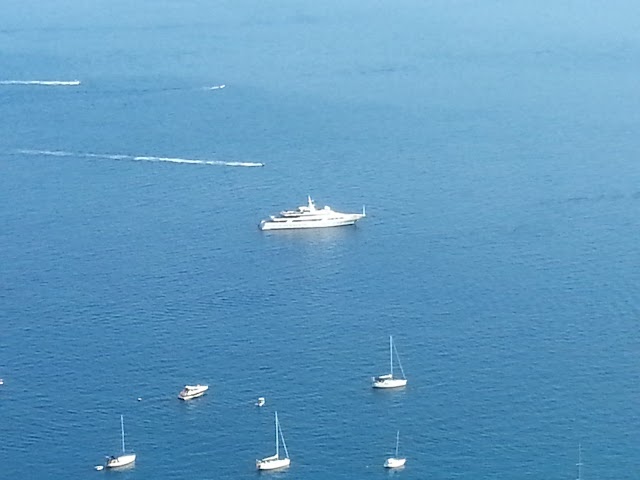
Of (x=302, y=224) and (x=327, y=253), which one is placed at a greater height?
(x=302, y=224)

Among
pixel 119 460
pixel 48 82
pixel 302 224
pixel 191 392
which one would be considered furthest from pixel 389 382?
pixel 48 82

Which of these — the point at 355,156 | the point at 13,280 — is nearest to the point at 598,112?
the point at 355,156

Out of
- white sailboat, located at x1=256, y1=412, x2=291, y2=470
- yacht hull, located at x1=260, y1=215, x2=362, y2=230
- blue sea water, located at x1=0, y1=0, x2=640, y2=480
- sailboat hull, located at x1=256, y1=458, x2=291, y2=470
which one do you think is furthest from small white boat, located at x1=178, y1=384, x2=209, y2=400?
yacht hull, located at x1=260, y1=215, x2=362, y2=230

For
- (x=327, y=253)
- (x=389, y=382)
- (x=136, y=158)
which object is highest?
(x=136, y=158)

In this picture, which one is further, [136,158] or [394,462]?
[136,158]

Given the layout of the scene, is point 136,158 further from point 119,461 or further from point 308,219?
point 119,461

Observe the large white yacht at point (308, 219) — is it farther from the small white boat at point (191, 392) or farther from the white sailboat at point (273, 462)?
the white sailboat at point (273, 462)

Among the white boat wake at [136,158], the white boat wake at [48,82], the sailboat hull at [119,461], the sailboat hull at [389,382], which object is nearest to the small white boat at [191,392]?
the sailboat hull at [119,461]
